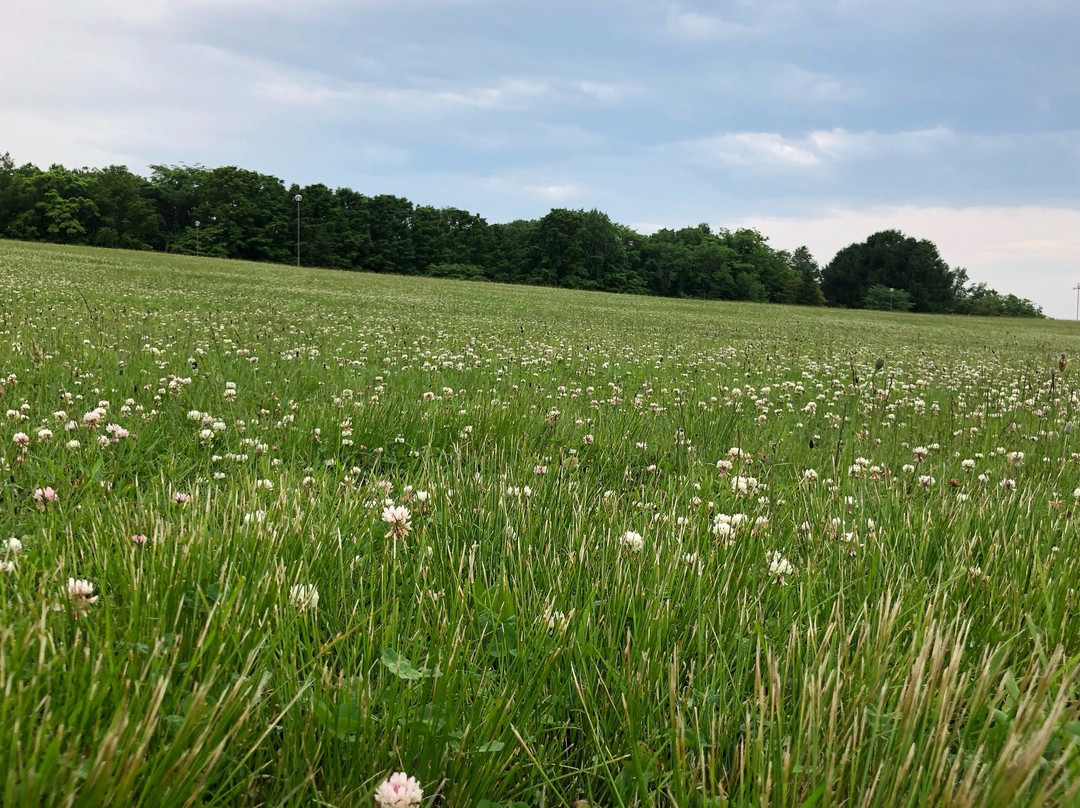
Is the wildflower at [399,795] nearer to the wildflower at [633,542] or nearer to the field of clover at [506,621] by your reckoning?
the field of clover at [506,621]

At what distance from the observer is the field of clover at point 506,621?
136 cm

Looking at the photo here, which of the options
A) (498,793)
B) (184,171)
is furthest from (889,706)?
(184,171)

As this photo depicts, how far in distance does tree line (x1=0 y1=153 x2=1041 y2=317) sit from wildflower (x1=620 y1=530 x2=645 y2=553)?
97.8 meters

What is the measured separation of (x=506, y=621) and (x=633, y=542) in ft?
2.59

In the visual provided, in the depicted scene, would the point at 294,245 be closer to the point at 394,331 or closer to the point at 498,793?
the point at 394,331

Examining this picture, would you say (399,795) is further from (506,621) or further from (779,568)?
(779,568)

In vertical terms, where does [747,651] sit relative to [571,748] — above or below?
above

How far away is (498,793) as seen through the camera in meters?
1.55

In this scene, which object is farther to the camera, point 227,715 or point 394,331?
point 394,331

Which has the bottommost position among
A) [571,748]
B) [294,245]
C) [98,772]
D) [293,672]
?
[571,748]

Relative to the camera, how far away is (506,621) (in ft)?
6.59

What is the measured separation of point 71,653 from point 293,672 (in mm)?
502

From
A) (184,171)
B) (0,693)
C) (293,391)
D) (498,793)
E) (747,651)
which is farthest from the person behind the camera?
(184,171)

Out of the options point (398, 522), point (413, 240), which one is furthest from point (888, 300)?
point (398, 522)
